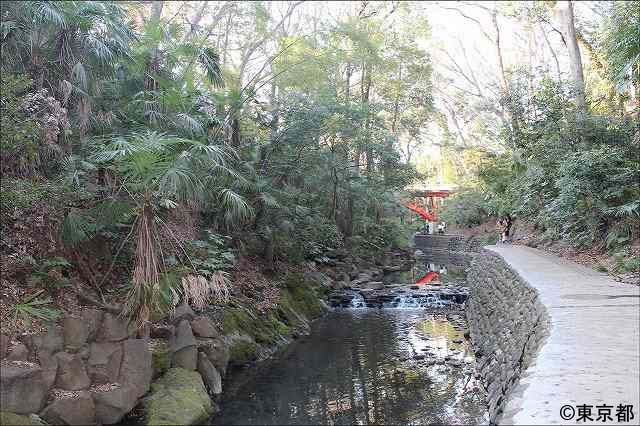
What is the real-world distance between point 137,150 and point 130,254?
2539 mm

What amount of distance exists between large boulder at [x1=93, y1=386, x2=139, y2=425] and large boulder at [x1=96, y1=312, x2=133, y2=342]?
2.28 ft

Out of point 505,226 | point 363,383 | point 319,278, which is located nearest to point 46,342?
point 363,383

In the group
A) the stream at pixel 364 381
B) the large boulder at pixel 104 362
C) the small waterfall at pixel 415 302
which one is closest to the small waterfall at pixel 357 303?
the small waterfall at pixel 415 302

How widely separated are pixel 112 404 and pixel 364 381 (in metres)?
3.63

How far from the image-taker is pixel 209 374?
7.39 metres

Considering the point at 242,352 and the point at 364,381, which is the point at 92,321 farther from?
the point at 364,381

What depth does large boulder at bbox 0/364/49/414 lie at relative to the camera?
5.09 meters

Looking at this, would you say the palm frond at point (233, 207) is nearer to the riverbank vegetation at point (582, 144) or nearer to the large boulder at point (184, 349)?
the large boulder at point (184, 349)

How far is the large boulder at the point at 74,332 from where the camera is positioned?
6129mm

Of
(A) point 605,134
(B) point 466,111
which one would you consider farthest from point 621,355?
(B) point 466,111

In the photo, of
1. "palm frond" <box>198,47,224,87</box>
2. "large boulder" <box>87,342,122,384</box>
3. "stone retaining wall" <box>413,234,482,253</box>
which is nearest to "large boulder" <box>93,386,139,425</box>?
"large boulder" <box>87,342,122,384</box>

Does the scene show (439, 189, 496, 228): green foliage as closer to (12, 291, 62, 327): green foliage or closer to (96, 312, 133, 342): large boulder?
(96, 312, 133, 342): large boulder

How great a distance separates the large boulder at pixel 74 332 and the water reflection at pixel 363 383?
1.95 metres

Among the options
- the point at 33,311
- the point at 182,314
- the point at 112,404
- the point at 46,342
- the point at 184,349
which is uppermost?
the point at 33,311
